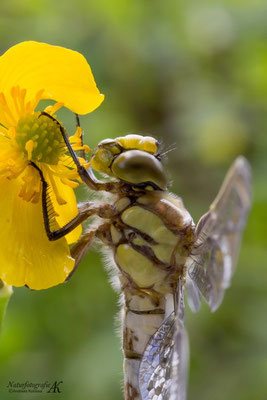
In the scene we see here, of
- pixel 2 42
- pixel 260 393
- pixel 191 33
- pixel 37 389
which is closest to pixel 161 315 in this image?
pixel 37 389

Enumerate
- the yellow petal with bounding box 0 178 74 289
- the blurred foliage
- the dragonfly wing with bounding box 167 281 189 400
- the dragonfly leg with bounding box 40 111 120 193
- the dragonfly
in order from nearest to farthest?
the dragonfly wing with bounding box 167 281 189 400 < the yellow petal with bounding box 0 178 74 289 < the dragonfly leg with bounding box 40 111 120 193 < the dragonfly < the blurred foliage

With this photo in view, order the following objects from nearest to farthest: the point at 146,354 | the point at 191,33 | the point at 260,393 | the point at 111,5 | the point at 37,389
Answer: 1. the point at 146,354
2. the point at 37,389
3. the point at 260,393
4. the point at 111,5
5. the point at 191,33

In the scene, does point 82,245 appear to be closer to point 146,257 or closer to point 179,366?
point 146,257

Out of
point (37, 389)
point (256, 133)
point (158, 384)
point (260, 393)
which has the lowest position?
point (260, 393)

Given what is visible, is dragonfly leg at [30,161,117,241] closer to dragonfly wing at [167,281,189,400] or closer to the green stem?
the green stem

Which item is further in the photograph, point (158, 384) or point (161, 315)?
point (161, 315)

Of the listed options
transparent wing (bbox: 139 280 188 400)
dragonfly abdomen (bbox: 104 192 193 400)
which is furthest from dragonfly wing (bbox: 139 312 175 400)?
dragonfly abdomen (bbox: 104 192 193 400)

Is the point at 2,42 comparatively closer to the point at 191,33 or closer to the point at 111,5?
the point at 111,5
